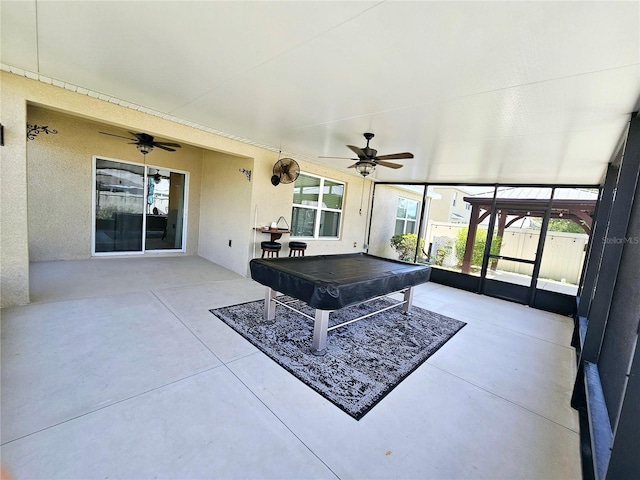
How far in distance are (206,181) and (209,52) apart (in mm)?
4968

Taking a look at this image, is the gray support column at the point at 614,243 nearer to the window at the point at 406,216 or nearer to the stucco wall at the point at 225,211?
the stucco wall at the point at 225,211

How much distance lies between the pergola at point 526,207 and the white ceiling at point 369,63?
1860 mm

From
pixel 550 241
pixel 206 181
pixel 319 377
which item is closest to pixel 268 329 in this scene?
pixel 319 377

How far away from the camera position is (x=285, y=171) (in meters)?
5.32

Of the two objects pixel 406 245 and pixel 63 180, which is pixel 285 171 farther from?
pixel 406 245

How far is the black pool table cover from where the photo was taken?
8.26ft

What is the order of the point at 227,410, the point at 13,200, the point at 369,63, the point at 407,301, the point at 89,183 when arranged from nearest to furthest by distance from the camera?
the point at 227,410 → the point at 369,63 → the point at 13,200 → the point at 407,301 → the point at 89,183

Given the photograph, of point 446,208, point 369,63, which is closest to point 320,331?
point 369,63

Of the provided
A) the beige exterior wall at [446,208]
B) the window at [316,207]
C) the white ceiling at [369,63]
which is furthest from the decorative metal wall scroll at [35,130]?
the beige exterior wall at [446,208]

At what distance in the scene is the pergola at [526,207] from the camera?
514 centimetres

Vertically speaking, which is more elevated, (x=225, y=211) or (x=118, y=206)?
(x=225, y=211)

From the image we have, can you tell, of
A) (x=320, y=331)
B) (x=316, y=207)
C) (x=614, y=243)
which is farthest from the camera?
(x=316, y=207)

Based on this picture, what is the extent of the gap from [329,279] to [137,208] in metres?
5.36

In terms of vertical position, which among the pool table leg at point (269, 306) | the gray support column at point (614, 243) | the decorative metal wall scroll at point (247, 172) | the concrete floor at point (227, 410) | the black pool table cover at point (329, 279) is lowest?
the concrete floor at point (227, 410)
